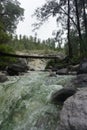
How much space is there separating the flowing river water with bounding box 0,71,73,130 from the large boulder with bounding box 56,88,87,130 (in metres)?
0.80

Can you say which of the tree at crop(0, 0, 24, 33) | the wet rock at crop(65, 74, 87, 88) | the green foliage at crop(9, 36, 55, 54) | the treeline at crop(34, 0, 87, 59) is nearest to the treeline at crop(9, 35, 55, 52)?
the green foliage at crop(9, 36, 55, 54)

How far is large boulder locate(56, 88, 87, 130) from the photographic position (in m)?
4.88

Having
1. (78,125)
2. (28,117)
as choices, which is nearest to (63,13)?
(28,117)

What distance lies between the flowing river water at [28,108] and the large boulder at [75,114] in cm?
80

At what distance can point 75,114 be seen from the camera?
5.14 m

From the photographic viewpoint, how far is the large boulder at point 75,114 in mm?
4883

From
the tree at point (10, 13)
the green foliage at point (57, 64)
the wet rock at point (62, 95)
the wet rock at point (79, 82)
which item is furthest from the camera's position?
the tree at point (10, 13)

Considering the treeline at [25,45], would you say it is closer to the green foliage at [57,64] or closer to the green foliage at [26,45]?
the green foliage at [26,45]

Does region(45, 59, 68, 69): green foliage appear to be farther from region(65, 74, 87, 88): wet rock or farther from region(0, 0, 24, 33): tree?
region(0, 0, 24, 33): tree

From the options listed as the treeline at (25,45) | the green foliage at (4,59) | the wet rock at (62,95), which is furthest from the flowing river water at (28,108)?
the treeline at (25,45)

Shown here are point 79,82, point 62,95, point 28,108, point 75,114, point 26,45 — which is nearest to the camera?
point 75,114

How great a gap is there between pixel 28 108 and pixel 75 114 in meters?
2.23

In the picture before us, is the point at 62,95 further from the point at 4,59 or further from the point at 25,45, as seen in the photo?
the point at 25,45

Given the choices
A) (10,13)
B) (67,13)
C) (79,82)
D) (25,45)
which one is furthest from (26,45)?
(79,82)
